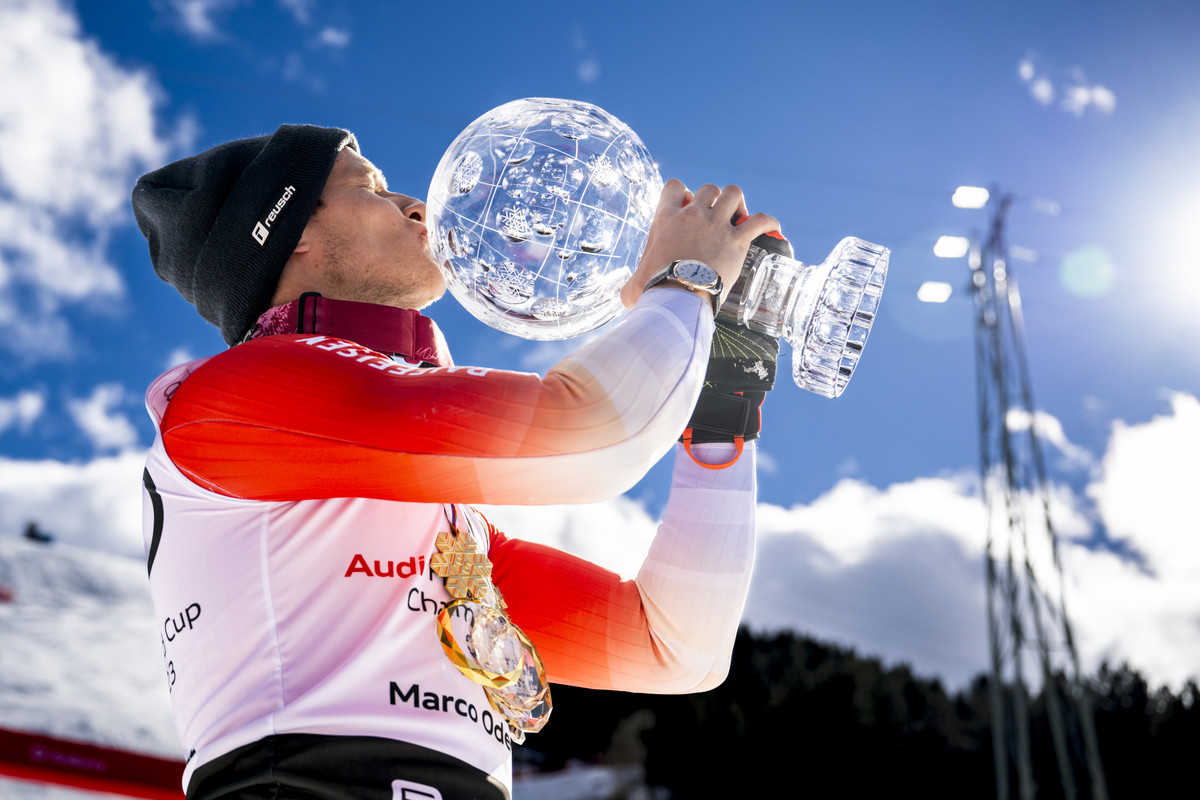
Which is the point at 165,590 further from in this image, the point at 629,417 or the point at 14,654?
the point at 14,654

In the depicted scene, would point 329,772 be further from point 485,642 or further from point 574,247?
point 574,247

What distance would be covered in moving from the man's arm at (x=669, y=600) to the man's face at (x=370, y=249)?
25.0 inches

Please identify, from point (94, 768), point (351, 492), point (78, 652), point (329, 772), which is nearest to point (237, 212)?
point (351, 492)

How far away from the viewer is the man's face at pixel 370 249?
179 cm

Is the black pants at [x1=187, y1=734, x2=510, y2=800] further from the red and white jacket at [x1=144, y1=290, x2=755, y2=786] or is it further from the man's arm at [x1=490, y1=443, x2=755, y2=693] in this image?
the man's arm at [x1=490, y1=443, x2=755, y2=693]

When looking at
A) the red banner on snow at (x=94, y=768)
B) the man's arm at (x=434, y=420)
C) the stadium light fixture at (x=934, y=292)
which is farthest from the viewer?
the stadium light fixture at (x=934, y=292)

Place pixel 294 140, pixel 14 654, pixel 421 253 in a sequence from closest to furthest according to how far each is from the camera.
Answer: pixel 421 253, pixel 294 140, pixel 14 654

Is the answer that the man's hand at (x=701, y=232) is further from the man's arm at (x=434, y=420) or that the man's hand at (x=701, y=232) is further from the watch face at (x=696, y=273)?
the man's arm at (x=434, y=420)

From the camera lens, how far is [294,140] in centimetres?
194

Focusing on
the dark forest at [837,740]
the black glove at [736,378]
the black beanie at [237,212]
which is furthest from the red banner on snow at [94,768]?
the dark forest at [837,740]

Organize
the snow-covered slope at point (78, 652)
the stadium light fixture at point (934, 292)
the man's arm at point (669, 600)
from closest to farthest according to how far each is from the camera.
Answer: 1. the man's arm at point (669, 600)
2. the snow-covered slope at point (78, 652)
3. the stadium light fixture at point (934, 292)

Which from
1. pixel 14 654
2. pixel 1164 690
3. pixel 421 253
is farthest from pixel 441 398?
pixel 1164 690

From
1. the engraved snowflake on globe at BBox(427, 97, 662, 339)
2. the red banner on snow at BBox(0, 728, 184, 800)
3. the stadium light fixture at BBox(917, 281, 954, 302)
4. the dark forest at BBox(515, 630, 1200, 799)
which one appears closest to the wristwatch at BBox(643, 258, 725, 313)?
the engraved snowflake on globe at BBox(427, 97, 662, 339)

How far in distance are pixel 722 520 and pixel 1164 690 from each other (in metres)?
23.3
